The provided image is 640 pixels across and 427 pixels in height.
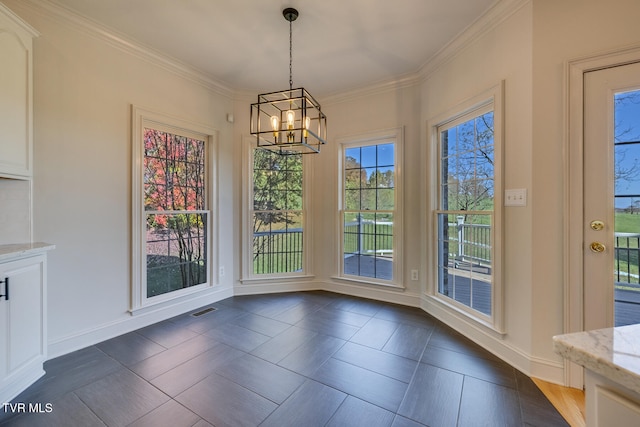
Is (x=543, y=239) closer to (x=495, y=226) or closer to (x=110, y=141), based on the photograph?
(x=495, y=226)

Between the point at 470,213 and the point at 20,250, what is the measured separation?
3.58 metres

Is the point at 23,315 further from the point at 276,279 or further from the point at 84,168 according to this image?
the point at 276,279

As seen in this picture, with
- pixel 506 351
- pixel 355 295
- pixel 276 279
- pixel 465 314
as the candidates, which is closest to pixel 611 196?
pixel 506 351

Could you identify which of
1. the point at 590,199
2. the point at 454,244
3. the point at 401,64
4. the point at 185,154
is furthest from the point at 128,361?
the point at 401,64

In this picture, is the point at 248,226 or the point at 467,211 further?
the point at 248,226

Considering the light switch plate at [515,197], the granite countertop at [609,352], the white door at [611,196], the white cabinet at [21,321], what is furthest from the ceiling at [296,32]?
the granite countertop at [609,352]

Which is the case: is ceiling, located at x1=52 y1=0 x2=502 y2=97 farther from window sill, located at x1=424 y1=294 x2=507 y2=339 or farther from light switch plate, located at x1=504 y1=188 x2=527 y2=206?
window sill, located at x1=424 y1=294 x2=507 y2=339

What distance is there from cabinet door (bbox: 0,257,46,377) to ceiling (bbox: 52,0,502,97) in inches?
84.0

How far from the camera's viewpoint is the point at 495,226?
7.54 ft

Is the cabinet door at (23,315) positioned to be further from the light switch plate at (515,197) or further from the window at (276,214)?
the light switch plate at (515,197)

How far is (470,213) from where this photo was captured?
266 centimetres

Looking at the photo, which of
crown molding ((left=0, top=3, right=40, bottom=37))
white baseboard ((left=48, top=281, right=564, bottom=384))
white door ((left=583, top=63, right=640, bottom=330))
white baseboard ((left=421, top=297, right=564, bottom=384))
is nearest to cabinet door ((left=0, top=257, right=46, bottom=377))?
white baseboard ((left=48, top=281, right=564, bottom=384))

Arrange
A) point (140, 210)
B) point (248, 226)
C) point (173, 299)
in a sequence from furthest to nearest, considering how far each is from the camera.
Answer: point (248, 226) → point (173, 299) → point (140, 210)

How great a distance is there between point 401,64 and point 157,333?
12.9 ft
